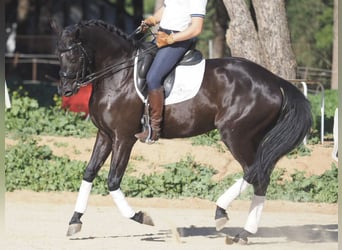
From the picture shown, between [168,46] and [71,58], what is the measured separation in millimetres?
1061

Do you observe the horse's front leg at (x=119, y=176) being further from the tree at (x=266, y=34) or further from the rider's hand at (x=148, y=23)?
the tree at (x=266, y=34)

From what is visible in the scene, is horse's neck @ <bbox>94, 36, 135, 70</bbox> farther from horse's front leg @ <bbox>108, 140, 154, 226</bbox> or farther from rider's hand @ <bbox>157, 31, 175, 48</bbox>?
horse's front leg @ <bbox>108, 140, 154, 226</bbox>

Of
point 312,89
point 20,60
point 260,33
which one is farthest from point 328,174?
point 20,60

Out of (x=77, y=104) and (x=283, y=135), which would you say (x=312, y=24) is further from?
(x=283, y=135)

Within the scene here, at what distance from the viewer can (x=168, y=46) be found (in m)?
10.3

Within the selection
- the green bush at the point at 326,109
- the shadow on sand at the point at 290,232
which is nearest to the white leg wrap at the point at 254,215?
the shadow on sand at the point at 290,232

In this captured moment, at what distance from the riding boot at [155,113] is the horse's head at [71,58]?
0.80 meters

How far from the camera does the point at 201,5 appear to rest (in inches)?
398

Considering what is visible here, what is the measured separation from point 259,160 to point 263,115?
1.75 ft

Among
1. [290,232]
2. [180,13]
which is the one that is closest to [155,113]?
[180,13]

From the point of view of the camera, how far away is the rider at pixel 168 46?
1015 centimetres

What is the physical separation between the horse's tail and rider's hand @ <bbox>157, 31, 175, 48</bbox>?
1.37 metres

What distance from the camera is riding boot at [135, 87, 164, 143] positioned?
10.3 metres

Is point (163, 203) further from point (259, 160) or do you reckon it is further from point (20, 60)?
point (20, 60)
